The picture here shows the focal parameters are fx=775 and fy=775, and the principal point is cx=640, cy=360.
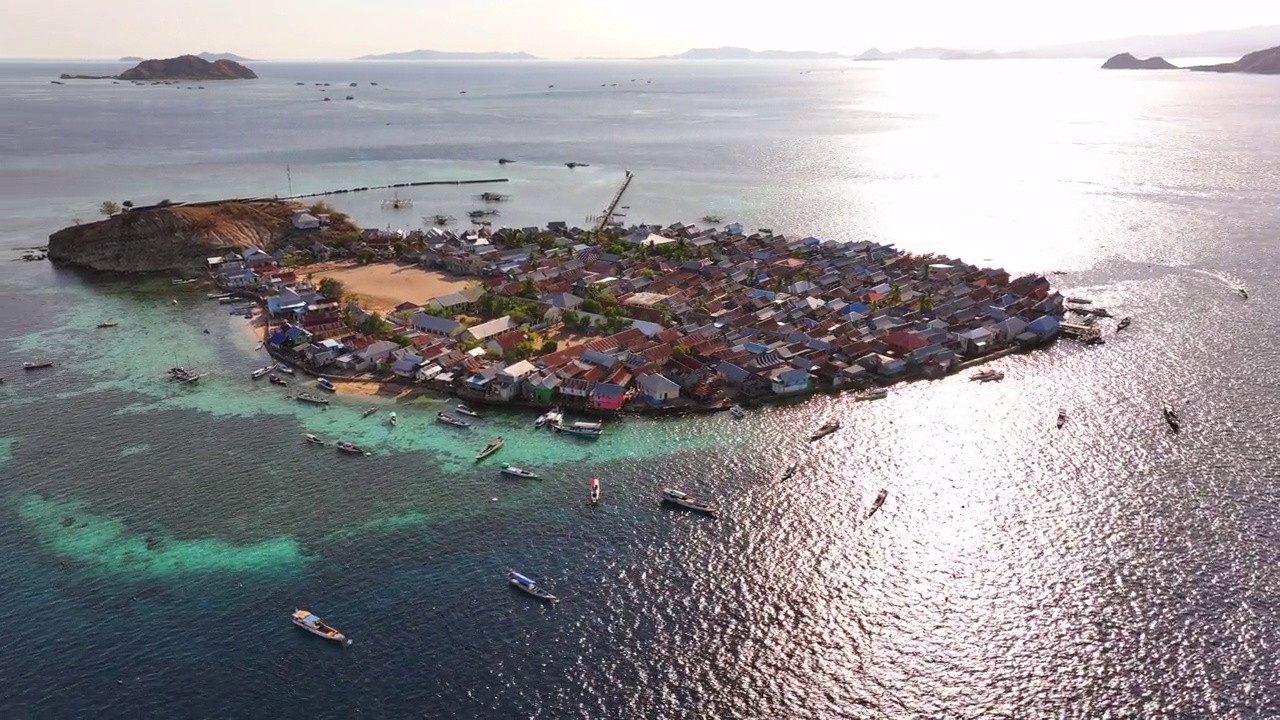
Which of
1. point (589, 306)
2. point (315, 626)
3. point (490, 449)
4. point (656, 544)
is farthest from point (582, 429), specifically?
point (589, 306)

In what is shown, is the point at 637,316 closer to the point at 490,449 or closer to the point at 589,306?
the point at 589,306

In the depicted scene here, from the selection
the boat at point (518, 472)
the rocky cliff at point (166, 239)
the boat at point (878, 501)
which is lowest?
the boat at point (878, 501)

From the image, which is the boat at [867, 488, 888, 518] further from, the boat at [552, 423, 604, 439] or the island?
the boat at [552, 423, 604, 439]

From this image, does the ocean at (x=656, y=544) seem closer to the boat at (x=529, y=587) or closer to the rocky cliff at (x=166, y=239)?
the boat at (x=529, y=587)

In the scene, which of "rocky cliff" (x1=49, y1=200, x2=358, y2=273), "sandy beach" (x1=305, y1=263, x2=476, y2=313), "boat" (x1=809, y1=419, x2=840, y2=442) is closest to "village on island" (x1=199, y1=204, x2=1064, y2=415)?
"sandy beach" (x1=305, y1=263, x2=476, y2=313)

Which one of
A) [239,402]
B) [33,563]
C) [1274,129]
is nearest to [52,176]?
[239,402]

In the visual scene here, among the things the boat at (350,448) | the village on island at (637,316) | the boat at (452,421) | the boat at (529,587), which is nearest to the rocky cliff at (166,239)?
the village on island at (637,316)

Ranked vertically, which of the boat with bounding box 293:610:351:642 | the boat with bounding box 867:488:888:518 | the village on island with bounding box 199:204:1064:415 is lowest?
the boat with bounding box 293:610:351:642

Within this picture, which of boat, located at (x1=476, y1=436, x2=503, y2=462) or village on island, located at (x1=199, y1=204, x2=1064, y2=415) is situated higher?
village on island, located at (x1=199, y1=204, x2=1064, y2=415)
